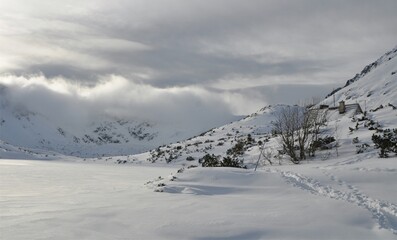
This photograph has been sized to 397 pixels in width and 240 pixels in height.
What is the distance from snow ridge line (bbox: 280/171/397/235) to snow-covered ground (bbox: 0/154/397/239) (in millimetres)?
19

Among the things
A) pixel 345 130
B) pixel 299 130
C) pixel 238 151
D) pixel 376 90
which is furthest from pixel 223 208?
pixel 376 90

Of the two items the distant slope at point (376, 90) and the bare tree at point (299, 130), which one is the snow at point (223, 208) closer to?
the bare tree at point (299, 130)

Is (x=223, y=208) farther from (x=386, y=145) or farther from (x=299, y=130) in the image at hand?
(x=299, y=130)

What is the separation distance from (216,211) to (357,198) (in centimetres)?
351

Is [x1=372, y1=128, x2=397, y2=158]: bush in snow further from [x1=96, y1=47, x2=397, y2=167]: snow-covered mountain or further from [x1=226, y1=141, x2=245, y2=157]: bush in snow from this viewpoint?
[x1=226, y1=141, x2=245, y2=157]: bush in snow

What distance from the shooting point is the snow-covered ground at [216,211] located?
5875mm

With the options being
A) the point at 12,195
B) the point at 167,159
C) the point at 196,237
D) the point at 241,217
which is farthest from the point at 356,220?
the point at 167,159

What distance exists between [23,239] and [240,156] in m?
21.8

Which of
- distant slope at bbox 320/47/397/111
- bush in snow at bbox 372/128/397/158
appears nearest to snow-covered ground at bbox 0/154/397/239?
bush in snow at bbox 372/128/397/158

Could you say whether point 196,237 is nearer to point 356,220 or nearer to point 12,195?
point 356,220

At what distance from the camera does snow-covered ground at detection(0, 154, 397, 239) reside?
19.3 feet

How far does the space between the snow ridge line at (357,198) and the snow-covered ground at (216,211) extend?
0.8 inches

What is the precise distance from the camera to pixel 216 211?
289 inches

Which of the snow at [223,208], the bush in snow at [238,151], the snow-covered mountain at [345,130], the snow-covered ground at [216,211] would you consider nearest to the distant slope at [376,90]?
the snow-covered mountain at [345,130]
